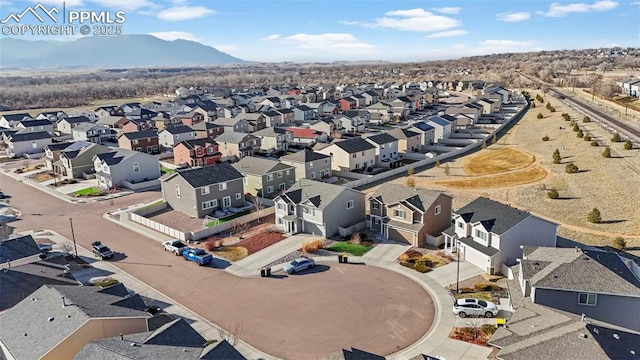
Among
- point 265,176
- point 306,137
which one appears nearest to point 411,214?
point 265,176

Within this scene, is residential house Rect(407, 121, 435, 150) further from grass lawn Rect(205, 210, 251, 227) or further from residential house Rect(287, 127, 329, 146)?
grass lawn Rect(205, 210, 251, 227)

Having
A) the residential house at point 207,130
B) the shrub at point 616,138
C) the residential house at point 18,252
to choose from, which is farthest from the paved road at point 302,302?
the shrub at point 616,138

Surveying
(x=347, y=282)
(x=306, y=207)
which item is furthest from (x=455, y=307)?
(x=306, y=207)

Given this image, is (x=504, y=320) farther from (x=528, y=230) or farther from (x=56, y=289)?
(x=56, y=289)

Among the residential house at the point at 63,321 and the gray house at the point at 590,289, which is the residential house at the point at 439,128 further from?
the residential house at the point at 63,321

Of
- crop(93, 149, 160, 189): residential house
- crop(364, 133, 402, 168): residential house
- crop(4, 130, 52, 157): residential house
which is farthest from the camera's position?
crop(4, 130, 52, 157): residential house

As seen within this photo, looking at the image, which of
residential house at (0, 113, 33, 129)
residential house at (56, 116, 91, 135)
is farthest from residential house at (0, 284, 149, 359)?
residential house at (0, 113, 33, 129)
